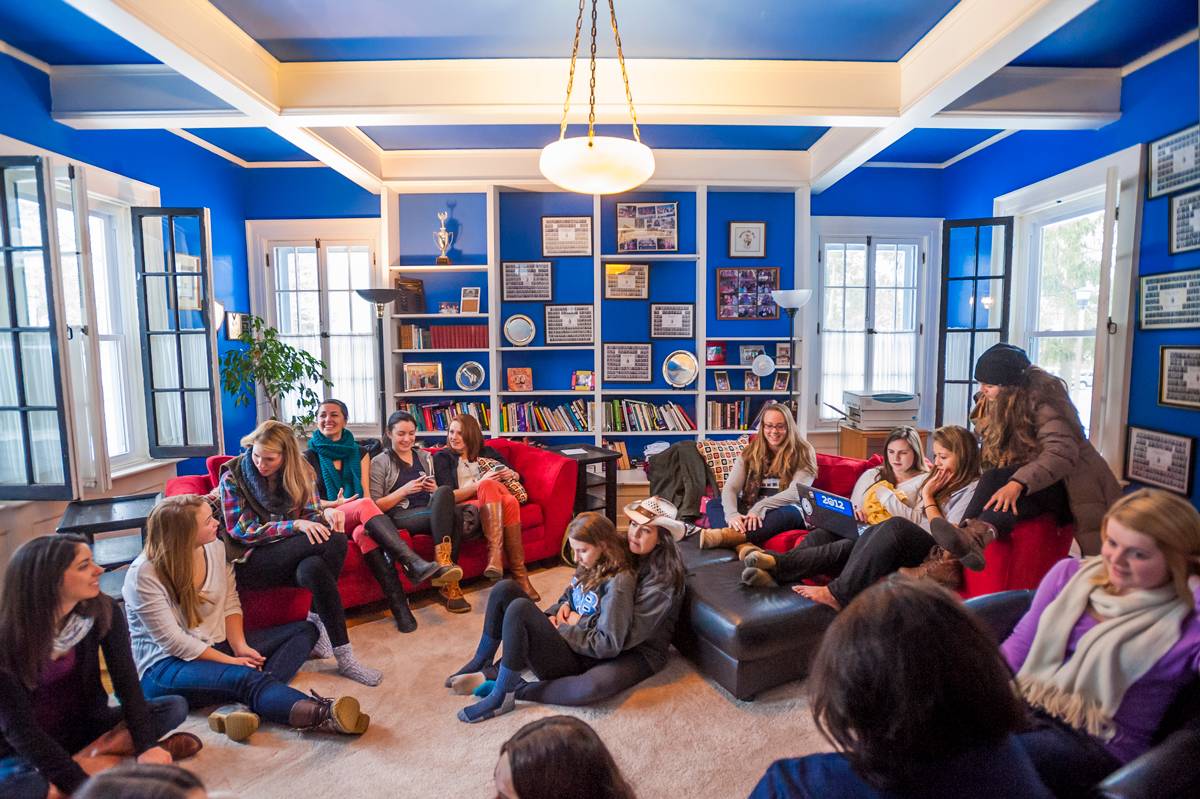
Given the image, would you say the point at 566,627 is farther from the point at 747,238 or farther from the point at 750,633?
the point at 747,238

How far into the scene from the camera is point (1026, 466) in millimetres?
2572

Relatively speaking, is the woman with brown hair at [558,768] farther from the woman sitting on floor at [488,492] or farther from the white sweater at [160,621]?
the woman sitting on floor at [488,492]

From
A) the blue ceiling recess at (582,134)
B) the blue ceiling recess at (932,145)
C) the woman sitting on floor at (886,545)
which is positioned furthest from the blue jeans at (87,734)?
the blue ceiling recess at (932,145)

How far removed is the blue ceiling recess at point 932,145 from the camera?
453cm

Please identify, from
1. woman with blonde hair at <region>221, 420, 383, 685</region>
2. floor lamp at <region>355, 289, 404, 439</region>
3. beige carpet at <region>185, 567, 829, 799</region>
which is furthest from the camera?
floor lamp at <region>355, 289, 404, 439</region>

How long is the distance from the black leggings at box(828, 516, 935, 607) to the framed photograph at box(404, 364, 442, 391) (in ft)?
12.2

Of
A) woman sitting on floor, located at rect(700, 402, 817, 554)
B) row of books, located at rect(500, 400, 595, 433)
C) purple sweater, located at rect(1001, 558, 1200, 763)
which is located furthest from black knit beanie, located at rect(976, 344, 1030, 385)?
row of books, located at rect(500, 400, 595, 433)

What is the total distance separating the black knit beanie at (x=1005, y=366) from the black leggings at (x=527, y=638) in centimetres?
213

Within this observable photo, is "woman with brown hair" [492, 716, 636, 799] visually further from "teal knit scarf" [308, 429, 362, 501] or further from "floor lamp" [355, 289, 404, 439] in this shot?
"floor lamp" [355, 289, 404, 439]

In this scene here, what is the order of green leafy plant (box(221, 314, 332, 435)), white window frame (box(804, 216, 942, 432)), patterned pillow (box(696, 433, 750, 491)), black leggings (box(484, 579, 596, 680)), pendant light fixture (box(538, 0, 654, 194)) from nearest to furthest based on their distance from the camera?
black leggings (box(484, 579, 596, 680)) < pendant light fixture (box(538, 0, 654, 194)) < patterned pillow (box(696, 433, 750, 491)) < green leafy plant (box(221, 314, 332, 435)) < white window frame (box(804, 216, 942, 432))

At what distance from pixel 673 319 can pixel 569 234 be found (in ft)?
3.71

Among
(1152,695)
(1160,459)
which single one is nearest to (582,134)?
(1160,459)

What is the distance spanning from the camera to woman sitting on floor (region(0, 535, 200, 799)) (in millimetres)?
1591

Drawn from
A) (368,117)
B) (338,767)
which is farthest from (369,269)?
(338,767)
